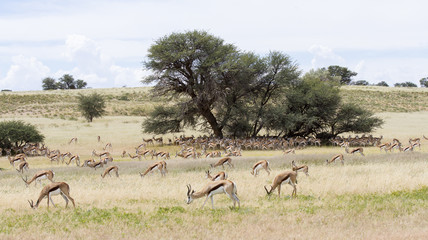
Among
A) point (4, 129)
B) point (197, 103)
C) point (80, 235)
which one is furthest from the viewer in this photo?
point (197, 103)

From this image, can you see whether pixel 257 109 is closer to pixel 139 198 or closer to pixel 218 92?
pixel 218 92

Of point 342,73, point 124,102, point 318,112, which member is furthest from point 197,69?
point 342,73

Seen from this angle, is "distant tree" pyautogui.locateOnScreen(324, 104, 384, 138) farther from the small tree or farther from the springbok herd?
the small tree

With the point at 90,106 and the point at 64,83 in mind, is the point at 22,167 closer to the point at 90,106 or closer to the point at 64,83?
the point at 90,106

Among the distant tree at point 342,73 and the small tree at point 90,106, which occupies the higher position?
the distant tree at point 342,73

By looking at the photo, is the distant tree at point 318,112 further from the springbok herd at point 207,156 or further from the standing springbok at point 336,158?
the standing springbok at point 336,158

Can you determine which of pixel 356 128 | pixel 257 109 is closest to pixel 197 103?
pixel 257 109

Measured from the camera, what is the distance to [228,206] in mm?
11680

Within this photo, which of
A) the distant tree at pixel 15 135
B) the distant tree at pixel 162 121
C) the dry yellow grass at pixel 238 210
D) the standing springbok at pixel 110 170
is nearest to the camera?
the dry yellow grass at pixel 238 210

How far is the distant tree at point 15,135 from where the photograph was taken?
33.4 meters

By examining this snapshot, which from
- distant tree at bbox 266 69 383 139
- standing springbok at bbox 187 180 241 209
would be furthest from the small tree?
standing springbok at bbox 187 180 241 209

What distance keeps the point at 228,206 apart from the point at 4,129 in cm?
2755

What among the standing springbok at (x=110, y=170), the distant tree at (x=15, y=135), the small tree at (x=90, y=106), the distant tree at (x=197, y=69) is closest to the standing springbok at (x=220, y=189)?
the standing springbok at (x=110, y=170)

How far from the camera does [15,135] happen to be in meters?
33.8
